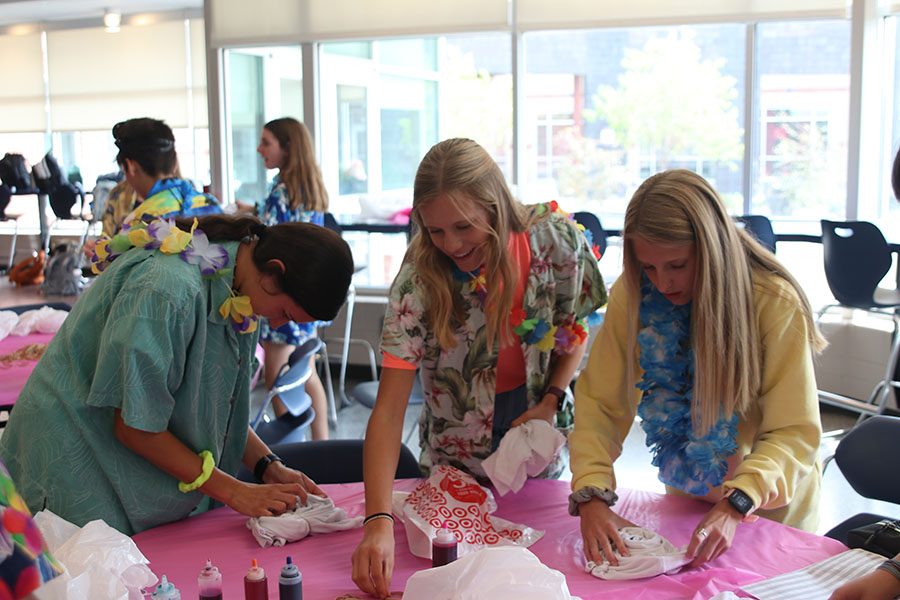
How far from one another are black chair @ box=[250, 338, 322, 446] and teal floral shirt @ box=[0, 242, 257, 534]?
1.07 metres

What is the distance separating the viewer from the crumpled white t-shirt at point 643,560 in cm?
176

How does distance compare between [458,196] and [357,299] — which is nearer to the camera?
[458,196]

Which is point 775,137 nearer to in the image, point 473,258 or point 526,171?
point 526,171

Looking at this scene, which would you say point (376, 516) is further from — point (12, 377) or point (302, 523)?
point (12, 377)

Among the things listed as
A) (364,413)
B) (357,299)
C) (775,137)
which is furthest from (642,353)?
(357,299)

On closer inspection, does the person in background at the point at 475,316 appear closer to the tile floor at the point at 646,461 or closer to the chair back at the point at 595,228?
the tile floor at the point at 646,461

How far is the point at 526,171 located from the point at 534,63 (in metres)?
0.76

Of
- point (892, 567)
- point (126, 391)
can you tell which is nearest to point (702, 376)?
point (892, 567)

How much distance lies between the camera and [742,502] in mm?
1782

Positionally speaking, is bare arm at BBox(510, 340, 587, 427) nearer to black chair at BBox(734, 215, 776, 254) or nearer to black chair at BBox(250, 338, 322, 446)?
black chair at BBox(250, 338, 322, 446)

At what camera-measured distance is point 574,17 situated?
247 inches

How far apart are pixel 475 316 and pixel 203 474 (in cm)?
69

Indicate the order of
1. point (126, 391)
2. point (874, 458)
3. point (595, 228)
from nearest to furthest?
point (126, 391) < point (874, 458) < point (595, 228)

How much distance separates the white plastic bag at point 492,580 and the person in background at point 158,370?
1.91 ft
